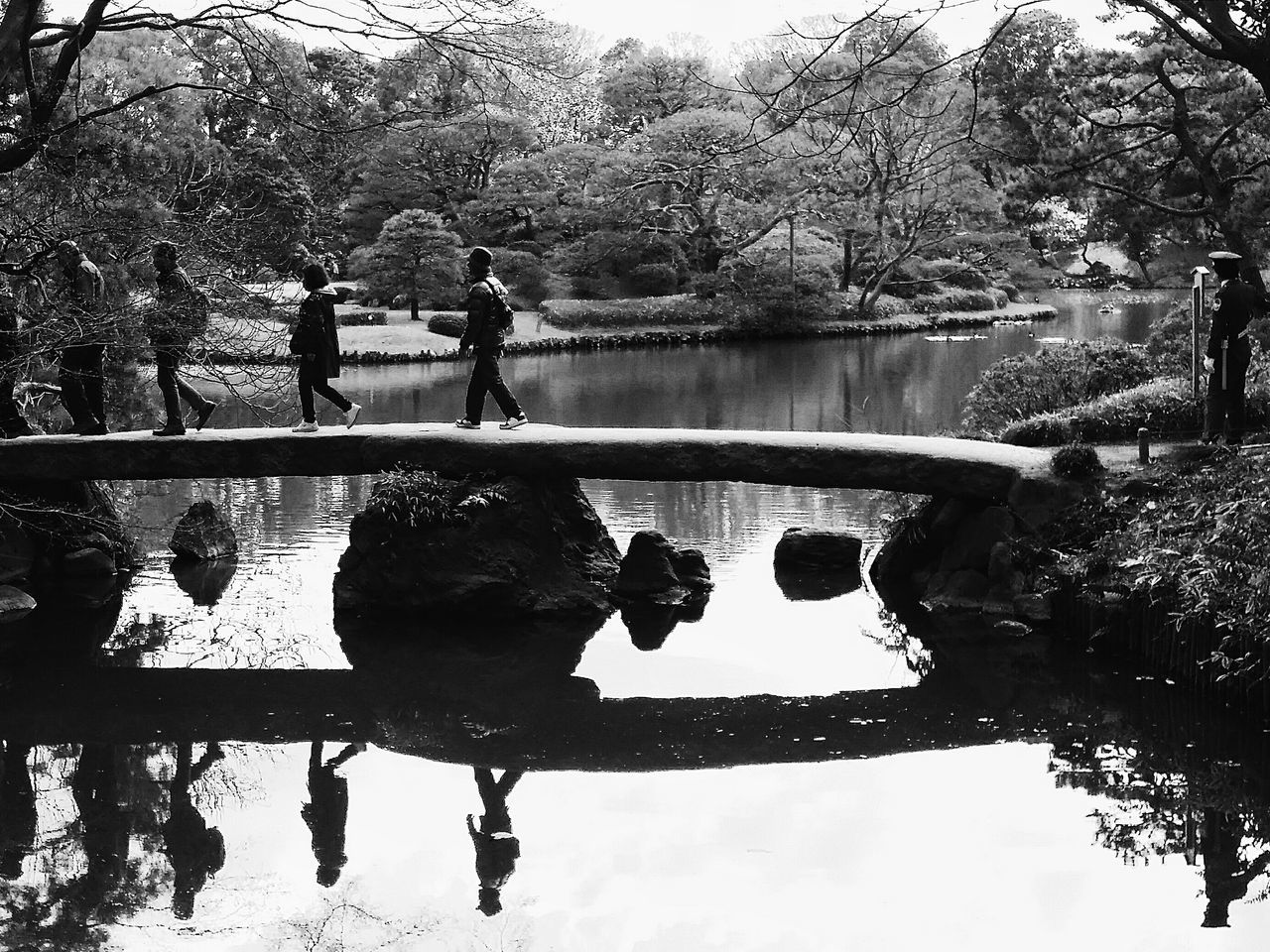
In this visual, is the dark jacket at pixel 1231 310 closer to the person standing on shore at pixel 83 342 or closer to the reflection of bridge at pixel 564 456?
the reflection of bridge at pixel 564 456

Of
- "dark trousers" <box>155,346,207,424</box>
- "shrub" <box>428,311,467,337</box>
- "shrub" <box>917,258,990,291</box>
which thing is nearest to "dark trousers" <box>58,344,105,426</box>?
"dark trousers" <box>155,346,207,424</box>

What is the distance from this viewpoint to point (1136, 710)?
9.71 metres

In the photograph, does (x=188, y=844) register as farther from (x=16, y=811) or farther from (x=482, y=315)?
(x=482, y=315)

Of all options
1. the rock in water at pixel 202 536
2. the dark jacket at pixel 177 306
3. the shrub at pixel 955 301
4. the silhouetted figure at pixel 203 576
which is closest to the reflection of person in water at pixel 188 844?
the dark jacket at pixel 177 306

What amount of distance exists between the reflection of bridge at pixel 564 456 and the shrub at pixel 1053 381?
157 inches

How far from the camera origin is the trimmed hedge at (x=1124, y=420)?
1392 centimetres

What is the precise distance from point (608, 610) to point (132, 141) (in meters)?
8.57

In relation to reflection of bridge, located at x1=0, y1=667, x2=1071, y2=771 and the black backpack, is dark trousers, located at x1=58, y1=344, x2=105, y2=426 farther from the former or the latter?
the black backpack

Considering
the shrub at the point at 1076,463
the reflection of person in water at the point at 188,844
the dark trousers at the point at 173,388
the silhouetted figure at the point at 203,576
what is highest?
the dark trousers at the point at 173,388

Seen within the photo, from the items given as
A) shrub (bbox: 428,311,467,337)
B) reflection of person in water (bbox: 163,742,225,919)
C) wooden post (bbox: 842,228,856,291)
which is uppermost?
wooden post (bbox: 842,228,856,291)

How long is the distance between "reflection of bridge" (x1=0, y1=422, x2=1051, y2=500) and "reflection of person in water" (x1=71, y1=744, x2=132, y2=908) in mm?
3905

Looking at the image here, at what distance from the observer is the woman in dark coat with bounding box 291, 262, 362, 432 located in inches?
492

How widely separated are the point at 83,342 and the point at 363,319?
26.3 metres

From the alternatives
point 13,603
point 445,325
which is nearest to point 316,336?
point 13,603
